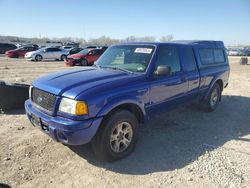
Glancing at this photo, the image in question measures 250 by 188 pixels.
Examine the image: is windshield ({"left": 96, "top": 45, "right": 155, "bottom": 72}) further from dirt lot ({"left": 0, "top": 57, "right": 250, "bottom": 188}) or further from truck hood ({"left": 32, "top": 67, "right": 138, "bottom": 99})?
dirt lot ({"left": 0, "top": 57, "right": 250, "bottom": 188})

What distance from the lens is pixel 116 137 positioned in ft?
13.6

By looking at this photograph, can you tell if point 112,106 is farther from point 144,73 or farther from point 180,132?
point 180,132

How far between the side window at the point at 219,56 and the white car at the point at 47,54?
21.7 m

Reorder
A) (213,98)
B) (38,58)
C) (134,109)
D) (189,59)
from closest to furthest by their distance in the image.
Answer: (134,109) → (189,59) → (213,98) → (38,58)

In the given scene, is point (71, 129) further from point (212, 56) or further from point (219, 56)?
point (219, 56)

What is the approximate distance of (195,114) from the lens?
270 inches

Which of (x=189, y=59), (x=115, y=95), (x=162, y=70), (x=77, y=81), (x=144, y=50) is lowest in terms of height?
(x=115, y=95)

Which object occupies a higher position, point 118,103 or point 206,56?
point 206,56

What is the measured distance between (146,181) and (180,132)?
211 centimetres

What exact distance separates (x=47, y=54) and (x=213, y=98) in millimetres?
22827

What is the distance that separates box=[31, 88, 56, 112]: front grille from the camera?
12.7ft

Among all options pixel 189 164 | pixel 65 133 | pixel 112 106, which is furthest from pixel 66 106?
pixel 189 164

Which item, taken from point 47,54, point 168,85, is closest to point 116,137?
point 168,85

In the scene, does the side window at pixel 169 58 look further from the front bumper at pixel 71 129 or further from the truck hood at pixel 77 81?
the front bumper at pixel 71 129
